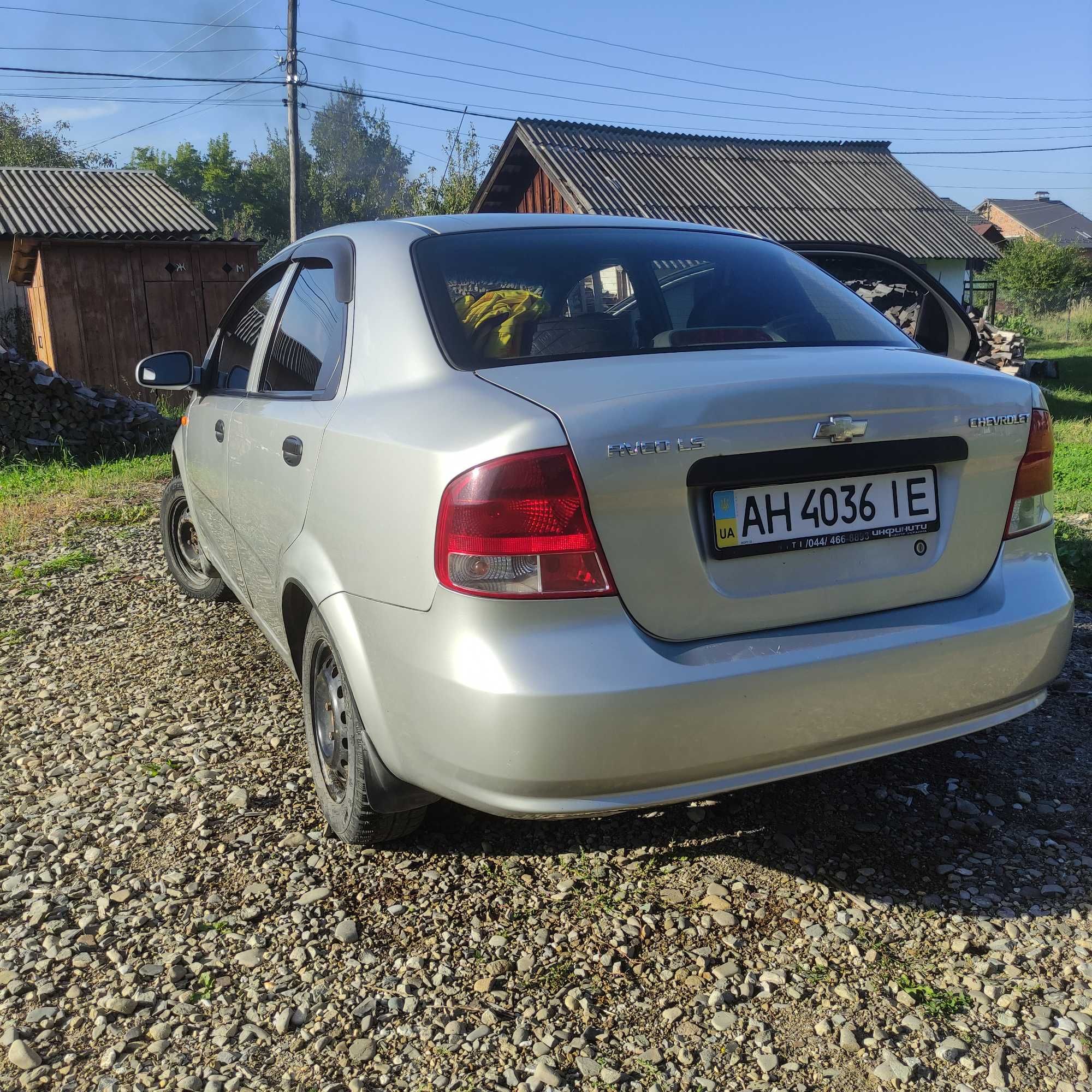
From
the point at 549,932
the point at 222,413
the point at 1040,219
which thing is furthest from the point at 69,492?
the point at 1040,219

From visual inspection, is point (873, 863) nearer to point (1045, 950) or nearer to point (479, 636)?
point (1045, 950)

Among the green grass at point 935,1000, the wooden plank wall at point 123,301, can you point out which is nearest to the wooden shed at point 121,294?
the wooden plank wall at point 123,301

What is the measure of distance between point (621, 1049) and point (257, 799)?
5.06ft

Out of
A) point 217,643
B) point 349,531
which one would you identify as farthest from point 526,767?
point 217,643

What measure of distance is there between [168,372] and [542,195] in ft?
65.4

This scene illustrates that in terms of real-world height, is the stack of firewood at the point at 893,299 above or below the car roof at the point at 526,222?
below

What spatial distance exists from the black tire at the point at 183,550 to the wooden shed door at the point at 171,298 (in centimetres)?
1187

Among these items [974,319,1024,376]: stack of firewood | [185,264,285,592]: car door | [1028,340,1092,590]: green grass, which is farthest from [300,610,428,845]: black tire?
[974,319,1024,376]: stack of firewood

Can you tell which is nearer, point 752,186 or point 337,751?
point 337,751

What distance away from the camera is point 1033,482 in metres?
2.53

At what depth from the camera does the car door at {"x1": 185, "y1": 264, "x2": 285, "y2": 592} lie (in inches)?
145

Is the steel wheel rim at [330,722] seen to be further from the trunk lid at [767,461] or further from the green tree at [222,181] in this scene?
the green tree at [222,181]

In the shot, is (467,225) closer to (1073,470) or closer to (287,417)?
(287,417)

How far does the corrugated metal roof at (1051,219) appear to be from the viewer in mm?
75312
